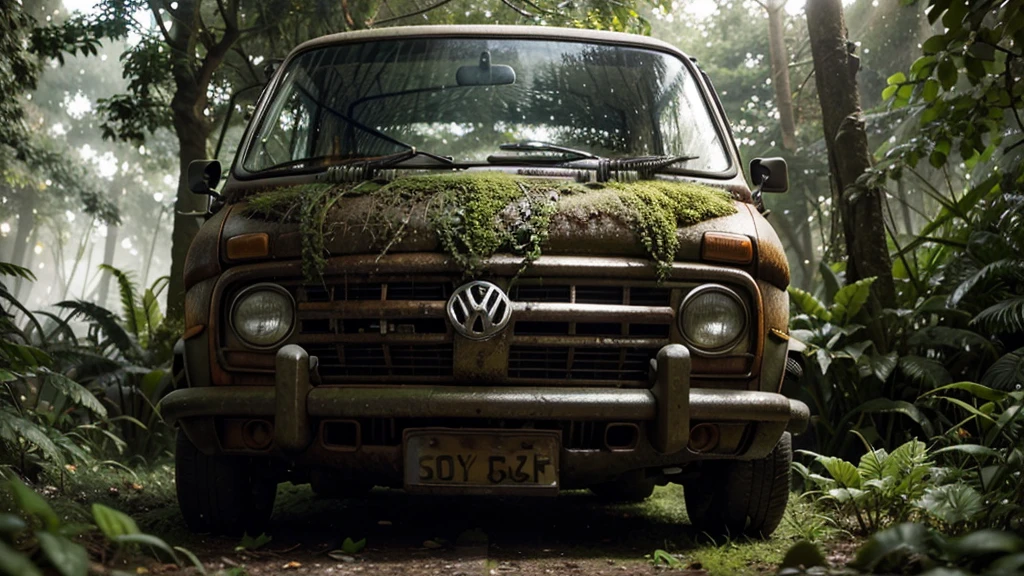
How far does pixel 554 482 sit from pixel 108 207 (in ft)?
76.2

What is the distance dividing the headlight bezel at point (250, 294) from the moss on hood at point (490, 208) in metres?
0.14

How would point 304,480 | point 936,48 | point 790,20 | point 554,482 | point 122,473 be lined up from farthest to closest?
point 790,20, point 122,473, point 304,480, point 936,48, point 554,482

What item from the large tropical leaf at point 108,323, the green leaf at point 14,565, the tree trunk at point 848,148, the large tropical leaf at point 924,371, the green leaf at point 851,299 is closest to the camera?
the green leaf at point 14,565

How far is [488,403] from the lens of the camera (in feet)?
14.0

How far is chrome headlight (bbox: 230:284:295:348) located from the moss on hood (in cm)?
18

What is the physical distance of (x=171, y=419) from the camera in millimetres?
4641

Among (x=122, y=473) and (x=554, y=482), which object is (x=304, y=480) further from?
(x=122, y=473)

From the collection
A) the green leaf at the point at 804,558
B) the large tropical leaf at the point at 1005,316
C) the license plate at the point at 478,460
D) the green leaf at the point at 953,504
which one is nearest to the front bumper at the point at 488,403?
the license plate at the point at 478,460

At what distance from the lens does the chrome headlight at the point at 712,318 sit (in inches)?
177

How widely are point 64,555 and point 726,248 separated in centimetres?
289

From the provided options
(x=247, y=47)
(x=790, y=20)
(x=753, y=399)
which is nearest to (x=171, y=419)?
(x=753, y=399)

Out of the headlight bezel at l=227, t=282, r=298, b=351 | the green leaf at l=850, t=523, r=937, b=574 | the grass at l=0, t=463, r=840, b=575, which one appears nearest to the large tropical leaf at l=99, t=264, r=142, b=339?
the grass at l=0, t=463, r=840, b=575

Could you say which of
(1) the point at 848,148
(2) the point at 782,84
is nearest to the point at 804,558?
(1) the point at 848,148

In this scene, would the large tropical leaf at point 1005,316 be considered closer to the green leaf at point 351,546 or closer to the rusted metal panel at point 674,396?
the rusted metal panel at point 674,396
